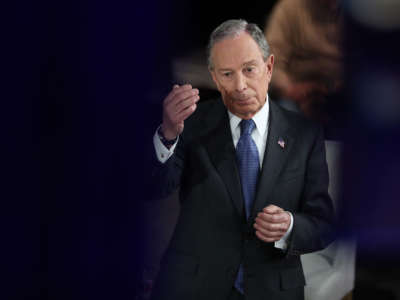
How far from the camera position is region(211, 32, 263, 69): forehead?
1.00 metres

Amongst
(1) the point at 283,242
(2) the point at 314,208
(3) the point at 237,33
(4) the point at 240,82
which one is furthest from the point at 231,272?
(3) the point at 237,33

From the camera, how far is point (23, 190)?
1221 millimetres

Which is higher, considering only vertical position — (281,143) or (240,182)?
(281,143)

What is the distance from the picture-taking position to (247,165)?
106 centimetres

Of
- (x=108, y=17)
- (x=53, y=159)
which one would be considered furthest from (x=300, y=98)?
(x=53, y=159)

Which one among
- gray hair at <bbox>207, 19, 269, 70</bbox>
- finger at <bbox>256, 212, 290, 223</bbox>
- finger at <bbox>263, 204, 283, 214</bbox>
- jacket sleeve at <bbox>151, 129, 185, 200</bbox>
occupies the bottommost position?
finger at <bbox>256, 212, 290, 223</bbox>

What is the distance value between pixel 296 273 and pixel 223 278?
20 centimetres

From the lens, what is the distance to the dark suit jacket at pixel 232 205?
104 centimetres

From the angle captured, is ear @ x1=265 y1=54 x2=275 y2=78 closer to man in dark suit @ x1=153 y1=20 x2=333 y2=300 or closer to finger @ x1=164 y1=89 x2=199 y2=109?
man in dark suit @ x1=153 y1=20 x2=333 y2=300

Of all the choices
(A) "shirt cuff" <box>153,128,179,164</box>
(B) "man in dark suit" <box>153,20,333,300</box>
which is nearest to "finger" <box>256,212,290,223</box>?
(B) "man in dark suit" <box>153,20,333,300</box>

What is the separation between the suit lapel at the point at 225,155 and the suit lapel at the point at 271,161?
5cm

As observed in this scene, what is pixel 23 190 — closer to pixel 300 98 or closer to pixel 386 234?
pixel 300 98

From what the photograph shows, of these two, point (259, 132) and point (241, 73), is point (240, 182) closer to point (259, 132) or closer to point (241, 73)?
point (259, 132)

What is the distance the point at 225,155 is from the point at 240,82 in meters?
0.19
